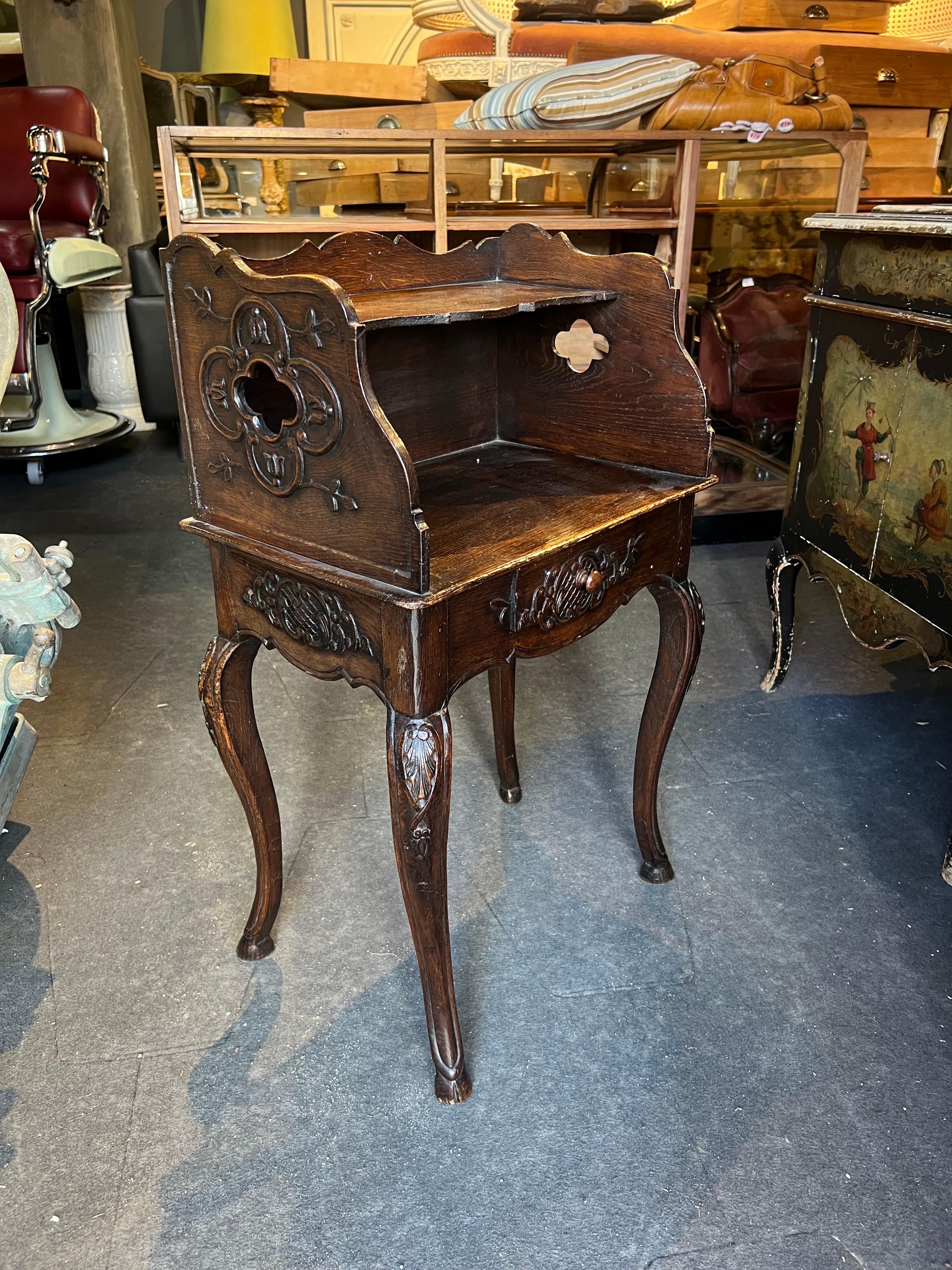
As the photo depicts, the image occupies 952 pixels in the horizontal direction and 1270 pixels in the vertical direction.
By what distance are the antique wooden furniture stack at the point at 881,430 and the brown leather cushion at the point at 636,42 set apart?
2668 mm

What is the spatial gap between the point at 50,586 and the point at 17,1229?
891 mm

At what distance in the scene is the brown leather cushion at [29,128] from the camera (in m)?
4.10

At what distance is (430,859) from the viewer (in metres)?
1.14

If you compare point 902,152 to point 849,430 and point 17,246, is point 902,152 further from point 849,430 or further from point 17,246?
point 17,246

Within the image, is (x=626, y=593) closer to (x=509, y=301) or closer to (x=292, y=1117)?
(x=509, y=301)

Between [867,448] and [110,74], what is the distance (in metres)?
4.75

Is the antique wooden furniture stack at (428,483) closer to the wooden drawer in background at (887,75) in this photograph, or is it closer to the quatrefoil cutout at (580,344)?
the quatrefoil cutout at (580,344)

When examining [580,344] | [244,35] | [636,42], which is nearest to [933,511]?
[580,344]

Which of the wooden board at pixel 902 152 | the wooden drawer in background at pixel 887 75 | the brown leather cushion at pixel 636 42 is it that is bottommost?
the wooden board at pixel 902 152

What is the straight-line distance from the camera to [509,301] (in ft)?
4.00

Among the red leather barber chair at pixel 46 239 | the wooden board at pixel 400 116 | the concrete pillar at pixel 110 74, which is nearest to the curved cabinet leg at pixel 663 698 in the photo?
the wooden board at pixel 400 116

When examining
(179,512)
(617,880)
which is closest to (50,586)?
(617,880)

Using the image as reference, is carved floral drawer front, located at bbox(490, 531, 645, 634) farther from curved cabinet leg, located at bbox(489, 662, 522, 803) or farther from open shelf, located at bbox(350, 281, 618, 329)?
curved cabinet leg, located at bbox(489, 662, 522, 803)

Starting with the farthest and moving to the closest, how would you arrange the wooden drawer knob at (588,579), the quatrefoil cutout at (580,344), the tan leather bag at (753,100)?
the tan leather bag at (753,100) → the quatrefoil cutout at (580,344) → the wooden drawer knob at (588,579)
